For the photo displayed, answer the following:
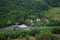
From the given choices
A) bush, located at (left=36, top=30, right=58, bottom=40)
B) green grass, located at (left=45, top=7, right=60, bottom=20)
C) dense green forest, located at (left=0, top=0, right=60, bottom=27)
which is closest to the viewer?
bush, located at (left=36, top=30, right=58, bottom=40)

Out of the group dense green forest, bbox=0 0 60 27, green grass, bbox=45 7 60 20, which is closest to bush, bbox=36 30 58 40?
dense green forest, bbox=0 0 60 27

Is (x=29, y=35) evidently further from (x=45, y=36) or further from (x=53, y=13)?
(x=53, y=13)

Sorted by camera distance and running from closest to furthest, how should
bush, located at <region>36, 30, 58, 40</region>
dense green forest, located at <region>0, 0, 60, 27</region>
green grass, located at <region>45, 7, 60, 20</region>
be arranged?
bush, located at <region>36, 30, 58, 40</region>, dense green forest, located at <region>0, 0, 60, 27</region>, green grass, located at <region>45, 7, 60, 20</region>

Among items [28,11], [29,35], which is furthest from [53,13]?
[29,35]

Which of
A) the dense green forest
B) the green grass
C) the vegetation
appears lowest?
the green grass

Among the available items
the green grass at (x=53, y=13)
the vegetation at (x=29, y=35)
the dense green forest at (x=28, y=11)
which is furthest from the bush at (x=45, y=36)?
the green grass at (x=53, y=13)

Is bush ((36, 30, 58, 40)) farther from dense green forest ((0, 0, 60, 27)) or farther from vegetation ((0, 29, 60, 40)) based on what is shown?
dense green forest ((0, 0, 60, 27))

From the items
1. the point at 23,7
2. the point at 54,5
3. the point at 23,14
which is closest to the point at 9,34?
the point at 23,14

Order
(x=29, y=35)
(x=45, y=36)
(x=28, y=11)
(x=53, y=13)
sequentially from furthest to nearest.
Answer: (x=53, y=13)
(x=28, y=11)
(x=29, y=35)
(x=45, y=36)
